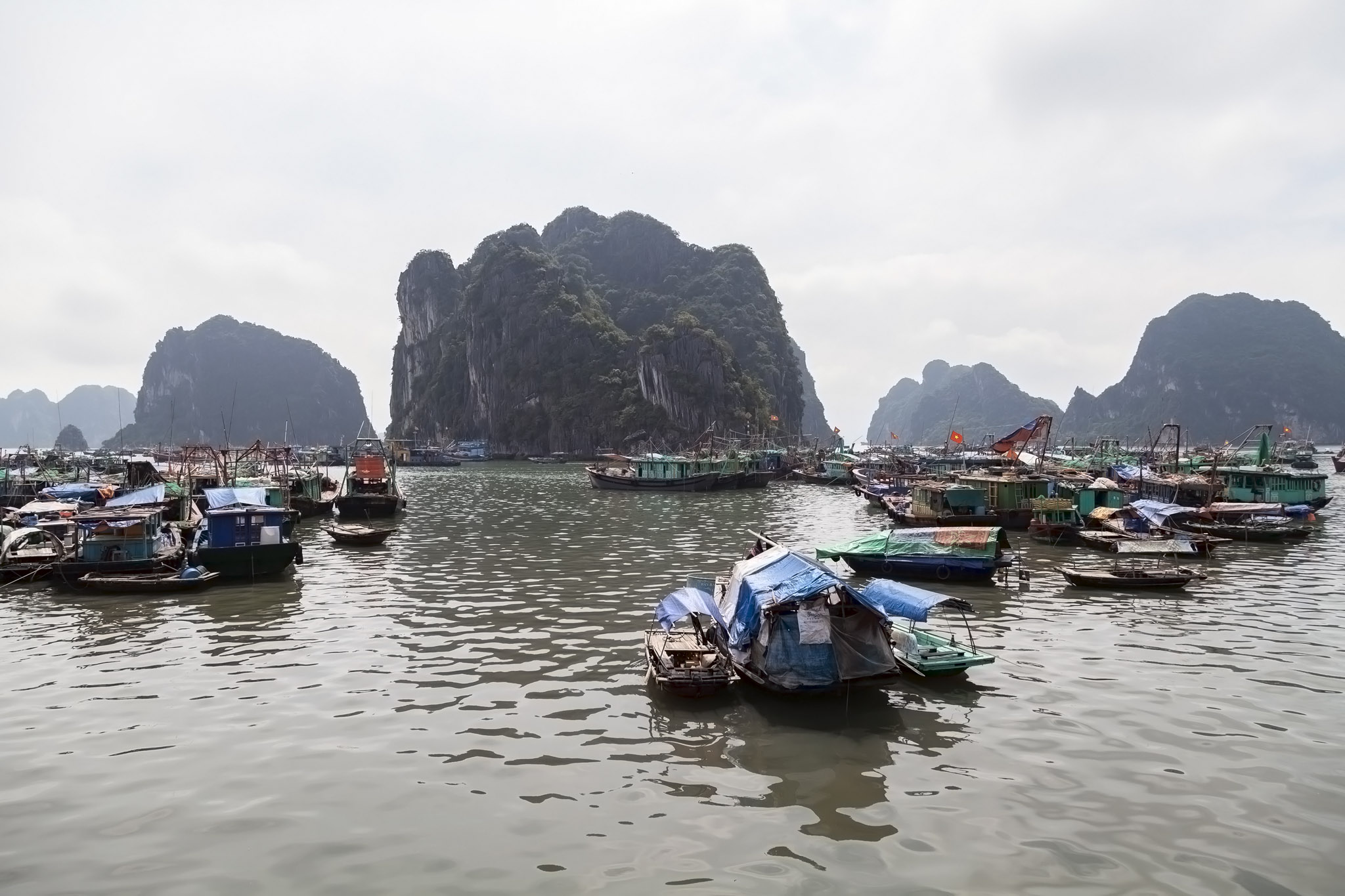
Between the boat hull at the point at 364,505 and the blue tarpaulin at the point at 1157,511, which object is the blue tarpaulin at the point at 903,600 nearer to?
the blue tarpaulin at the point at 1157,511

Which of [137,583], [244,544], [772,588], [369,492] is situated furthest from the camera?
[369,492]

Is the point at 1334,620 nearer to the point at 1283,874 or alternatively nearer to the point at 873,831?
the point at 1283,874

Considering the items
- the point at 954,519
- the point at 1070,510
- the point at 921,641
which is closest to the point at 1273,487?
the point at 1070,510

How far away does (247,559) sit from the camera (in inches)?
990

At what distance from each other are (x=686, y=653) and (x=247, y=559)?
18377 mm

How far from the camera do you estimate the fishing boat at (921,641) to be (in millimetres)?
14906

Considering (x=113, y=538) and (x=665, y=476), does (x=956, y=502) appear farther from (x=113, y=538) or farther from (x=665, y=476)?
(x=113, y=538)

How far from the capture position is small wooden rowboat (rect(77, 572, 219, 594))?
2283 cm

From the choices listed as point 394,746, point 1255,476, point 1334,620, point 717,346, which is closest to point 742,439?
point 717,346

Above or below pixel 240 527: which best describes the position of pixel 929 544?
below

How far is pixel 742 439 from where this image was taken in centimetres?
12581

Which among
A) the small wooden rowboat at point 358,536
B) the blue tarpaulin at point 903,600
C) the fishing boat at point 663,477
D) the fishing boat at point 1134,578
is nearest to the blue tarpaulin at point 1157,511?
the fishing boat at point 1134,578

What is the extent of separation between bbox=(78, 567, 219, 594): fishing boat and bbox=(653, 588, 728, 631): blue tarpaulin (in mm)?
16467

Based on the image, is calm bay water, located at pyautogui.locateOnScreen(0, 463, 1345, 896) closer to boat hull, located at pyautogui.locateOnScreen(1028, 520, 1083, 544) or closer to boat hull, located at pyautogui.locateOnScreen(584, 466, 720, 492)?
boat hull, located at pyautogui.locateOnScreen(1028, 520, 1083, 544)
